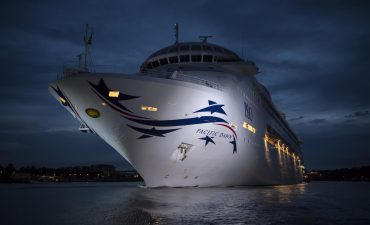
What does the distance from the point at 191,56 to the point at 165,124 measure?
32.9 feet

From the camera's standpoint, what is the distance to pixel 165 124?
19.5 m

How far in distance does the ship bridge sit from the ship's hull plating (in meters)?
5.87

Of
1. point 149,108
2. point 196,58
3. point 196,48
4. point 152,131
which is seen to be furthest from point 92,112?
point 196,48

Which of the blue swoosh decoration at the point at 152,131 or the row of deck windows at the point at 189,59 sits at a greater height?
the row of deck windows at the point at 189,59

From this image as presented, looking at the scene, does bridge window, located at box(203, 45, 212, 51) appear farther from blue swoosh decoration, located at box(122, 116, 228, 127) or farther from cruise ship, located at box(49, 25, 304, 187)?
blue swoosh decoration, located at box(122, 116, 228, 127)

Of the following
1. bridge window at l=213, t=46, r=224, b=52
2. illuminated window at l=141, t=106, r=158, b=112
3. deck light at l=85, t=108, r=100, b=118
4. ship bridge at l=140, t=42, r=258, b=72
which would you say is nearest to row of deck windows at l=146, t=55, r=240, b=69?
ship bridge at l=140, t=42, r=258, b=72

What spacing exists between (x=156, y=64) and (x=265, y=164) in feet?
44.1

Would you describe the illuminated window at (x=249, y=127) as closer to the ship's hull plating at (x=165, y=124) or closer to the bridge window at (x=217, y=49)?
the ship's hull plating at (x=165, y=124)

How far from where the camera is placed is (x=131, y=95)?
18.6 metres

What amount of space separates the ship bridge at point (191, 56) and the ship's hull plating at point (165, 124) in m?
5.87

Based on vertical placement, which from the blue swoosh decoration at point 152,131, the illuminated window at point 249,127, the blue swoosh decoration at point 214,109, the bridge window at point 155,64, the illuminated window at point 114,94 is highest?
the bridge window at point 155,64

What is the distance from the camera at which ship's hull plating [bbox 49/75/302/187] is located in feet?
61.3

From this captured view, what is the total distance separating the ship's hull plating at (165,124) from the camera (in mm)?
18672

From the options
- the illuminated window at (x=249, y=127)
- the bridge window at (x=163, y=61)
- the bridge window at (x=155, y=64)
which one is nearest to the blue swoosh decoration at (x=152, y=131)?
the illuminated window at (x=249, y=127)
